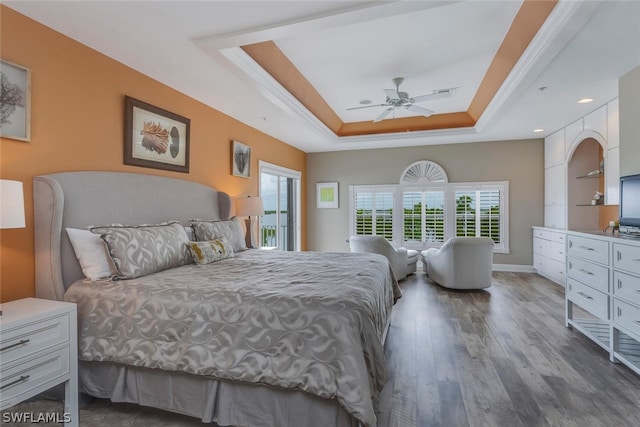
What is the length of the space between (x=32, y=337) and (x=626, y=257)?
153 inches

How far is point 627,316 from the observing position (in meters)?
2.40

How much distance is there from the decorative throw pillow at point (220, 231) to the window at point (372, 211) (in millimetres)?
3744

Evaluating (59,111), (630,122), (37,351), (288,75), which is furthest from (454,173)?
(37,351)

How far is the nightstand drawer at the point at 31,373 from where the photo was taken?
1552 millimetres

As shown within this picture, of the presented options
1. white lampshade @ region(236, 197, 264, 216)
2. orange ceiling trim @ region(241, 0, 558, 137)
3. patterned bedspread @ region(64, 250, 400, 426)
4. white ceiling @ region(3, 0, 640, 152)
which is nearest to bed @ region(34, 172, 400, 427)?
patterned bedspread @ region(64, 250, 400, 426)

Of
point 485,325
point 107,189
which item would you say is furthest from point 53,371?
point 485,325

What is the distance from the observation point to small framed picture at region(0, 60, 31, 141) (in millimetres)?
2070

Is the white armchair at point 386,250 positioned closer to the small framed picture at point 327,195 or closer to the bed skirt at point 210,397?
the small framed picture at point 327,195

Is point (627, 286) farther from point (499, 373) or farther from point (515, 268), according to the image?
point (515, 268)

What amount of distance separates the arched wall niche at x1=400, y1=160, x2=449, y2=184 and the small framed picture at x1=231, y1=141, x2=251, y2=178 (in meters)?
3.41

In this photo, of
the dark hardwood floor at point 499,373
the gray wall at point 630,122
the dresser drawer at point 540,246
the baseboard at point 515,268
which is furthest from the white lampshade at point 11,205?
the baseboard at point 515,268

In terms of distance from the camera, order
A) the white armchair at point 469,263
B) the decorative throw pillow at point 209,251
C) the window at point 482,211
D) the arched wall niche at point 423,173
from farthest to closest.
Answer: the arched wall niche at point 423,173 → the window at point 482,211 → the white armchair at point 469,263 → the decorative throw pillow at point 209,251

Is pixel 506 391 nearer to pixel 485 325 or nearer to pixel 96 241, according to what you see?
pixel 485 325

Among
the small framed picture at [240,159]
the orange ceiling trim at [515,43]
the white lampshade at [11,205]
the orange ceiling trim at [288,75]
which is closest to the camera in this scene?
the white lampshade at [11,205]
